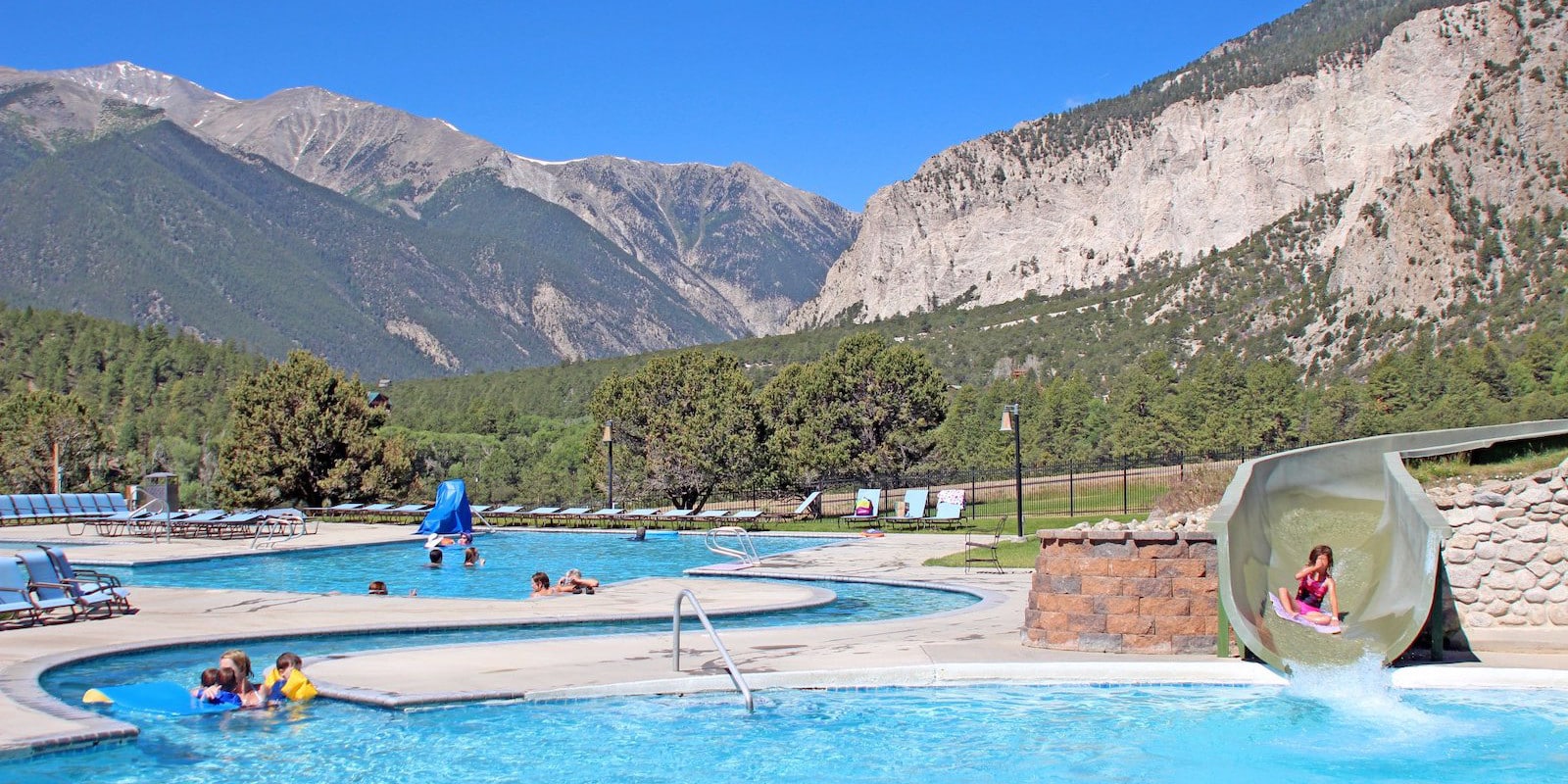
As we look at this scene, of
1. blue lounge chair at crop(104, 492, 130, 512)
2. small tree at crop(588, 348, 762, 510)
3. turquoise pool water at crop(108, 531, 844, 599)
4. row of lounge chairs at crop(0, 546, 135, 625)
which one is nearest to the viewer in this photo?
row of lounge chairs at crop(0, 546, 135, 625)

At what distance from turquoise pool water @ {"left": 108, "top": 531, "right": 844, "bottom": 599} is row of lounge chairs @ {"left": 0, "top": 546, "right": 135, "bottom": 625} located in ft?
15.9

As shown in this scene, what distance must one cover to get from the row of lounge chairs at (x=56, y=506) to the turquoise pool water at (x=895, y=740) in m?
27.6

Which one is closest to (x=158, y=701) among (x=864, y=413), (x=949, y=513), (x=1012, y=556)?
(x=1012, y=556)

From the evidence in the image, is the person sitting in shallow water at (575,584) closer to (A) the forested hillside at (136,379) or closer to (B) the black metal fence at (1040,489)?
(B) the black metal fence at (1040,489)

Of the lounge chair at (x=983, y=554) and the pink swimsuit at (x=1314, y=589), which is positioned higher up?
the pink swimsuit at (x=1314, y=589)

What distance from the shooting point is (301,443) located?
4284 cm

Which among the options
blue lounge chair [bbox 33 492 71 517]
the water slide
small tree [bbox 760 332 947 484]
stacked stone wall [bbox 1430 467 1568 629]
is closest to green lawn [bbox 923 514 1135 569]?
the water slide

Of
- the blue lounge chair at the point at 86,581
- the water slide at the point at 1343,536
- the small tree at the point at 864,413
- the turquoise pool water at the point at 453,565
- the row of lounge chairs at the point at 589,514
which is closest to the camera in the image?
the water slide at the point at 1343,536

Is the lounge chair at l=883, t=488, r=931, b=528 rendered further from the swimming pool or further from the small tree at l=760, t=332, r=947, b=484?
the swimming pool

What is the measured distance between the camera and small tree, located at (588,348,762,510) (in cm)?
4469

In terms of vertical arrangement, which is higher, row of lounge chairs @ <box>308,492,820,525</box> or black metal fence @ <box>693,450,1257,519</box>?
black metal fence @ <box>693,450,1257,519</box>

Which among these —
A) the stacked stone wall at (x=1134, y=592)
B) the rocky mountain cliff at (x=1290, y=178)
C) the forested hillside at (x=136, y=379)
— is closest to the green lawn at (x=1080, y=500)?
the stacked stone wall at (x=1134, y=592)

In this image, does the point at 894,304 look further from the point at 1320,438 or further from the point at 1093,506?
the point at 1093,506

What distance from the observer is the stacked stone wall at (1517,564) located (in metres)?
11.4
